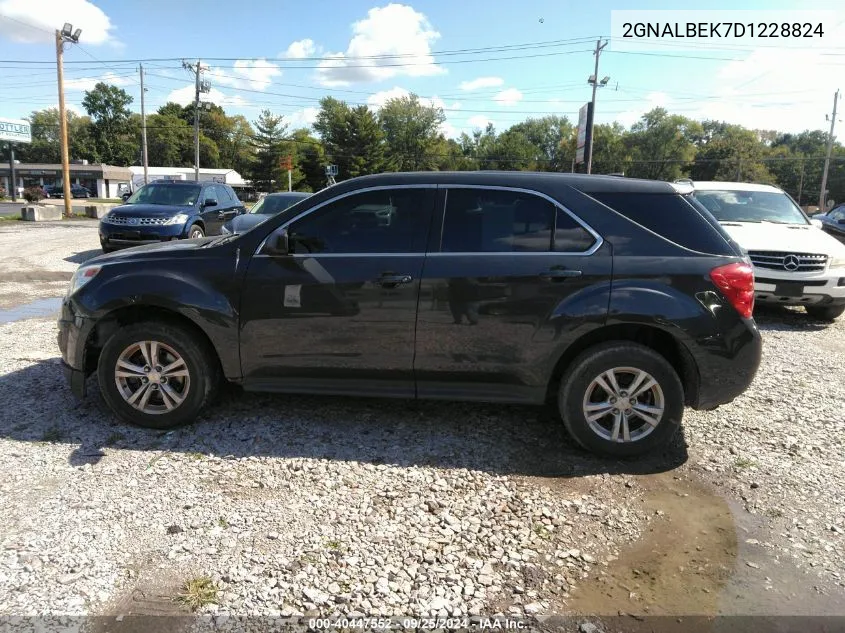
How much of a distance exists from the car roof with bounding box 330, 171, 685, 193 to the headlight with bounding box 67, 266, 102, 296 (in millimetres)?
1836

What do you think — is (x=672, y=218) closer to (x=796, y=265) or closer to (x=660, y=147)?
(x=796, y=265)

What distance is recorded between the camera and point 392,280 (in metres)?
3.95

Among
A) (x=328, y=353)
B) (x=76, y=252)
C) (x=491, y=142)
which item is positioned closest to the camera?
(x=328, y=353)

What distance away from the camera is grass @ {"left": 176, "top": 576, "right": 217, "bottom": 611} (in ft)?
8.50

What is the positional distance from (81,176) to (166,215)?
84.3 meters

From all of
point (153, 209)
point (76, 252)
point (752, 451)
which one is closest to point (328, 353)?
point (752, 451)

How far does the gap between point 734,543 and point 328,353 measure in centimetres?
265

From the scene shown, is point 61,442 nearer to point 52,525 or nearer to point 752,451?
point 52,525

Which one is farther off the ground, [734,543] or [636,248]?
[636,248]

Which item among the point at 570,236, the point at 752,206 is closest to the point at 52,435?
the point at 570,236

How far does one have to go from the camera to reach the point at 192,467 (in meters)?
3.79

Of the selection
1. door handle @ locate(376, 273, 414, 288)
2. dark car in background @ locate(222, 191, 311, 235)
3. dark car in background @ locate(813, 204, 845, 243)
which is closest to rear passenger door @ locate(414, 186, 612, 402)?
door handle @ locate(376, 273, 414, 288)

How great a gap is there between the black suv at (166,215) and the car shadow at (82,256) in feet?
2.93

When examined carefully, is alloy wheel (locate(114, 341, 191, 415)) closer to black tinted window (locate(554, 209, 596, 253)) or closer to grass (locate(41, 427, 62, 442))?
grass (locate(41, 427, 62, 442))
